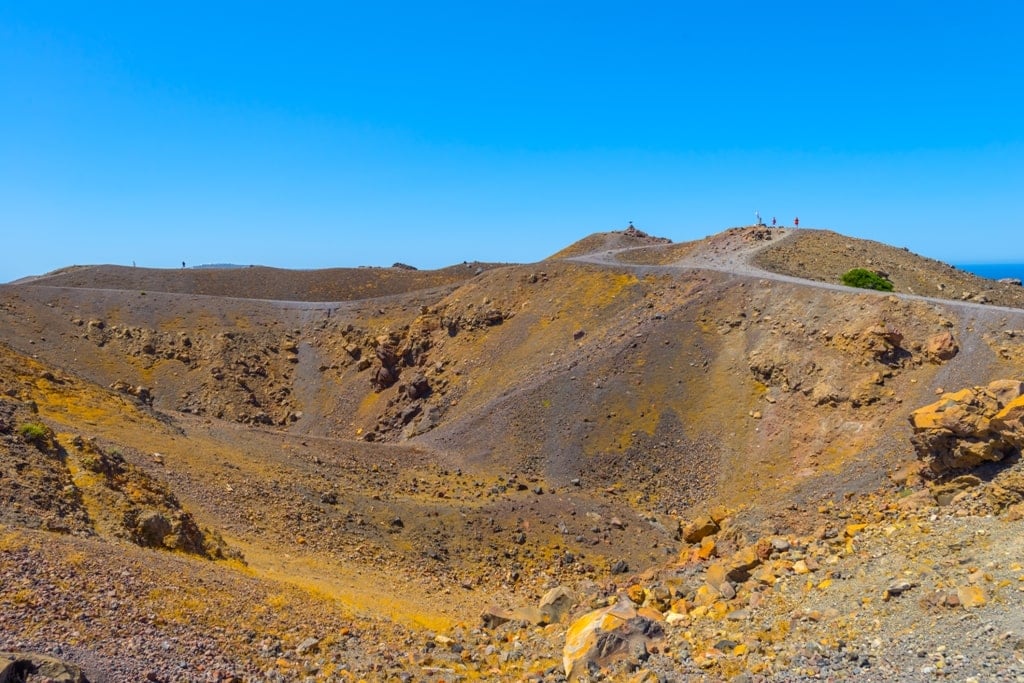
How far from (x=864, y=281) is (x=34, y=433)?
3909 cm

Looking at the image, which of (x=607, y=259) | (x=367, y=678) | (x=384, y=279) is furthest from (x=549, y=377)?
(x=384, y=279)

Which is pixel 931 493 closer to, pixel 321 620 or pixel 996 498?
pixel 996 498

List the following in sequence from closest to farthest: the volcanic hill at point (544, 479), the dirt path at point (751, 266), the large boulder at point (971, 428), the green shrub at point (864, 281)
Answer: the volcanic hill at point (544, 479) → the large boulder at point (971, 428) → the dirt path at point (751, 266) → the green shrub at point (864, 281)

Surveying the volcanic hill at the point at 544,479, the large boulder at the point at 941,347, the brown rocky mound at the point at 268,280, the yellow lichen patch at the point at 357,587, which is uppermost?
the brown rocky mound at the point at 268,280

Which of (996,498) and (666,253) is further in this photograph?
(666,253)

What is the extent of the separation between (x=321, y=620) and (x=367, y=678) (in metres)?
2.53

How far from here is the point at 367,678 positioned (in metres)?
12.7

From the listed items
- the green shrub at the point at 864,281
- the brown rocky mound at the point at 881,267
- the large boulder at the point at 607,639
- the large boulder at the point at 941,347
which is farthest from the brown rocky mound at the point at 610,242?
the large boulder at the point at 607,639

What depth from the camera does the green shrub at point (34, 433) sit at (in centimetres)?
1872

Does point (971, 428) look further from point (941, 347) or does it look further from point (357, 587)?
point (357, 587)

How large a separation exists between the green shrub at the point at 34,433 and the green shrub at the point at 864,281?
125 feet

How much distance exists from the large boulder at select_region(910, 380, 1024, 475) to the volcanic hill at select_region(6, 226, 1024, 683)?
9cm

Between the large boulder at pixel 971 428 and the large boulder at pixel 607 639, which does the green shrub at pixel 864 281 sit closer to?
the large boulder at pixel 971 428

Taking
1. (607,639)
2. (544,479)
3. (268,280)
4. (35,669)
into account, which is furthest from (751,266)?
(268,280)
